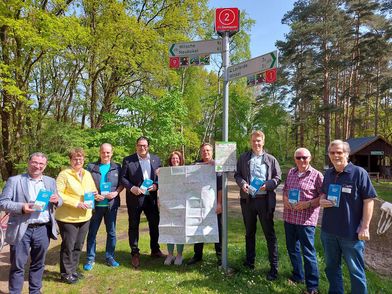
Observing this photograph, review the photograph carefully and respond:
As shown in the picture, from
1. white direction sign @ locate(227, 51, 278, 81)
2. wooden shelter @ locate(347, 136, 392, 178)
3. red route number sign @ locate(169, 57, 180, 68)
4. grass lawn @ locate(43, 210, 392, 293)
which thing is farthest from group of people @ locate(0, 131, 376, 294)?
wooden shelter @ locate(347, 136, 392, 178)

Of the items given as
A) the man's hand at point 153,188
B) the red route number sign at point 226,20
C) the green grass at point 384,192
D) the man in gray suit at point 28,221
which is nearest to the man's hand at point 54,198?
the man in gray suit at point 28,221

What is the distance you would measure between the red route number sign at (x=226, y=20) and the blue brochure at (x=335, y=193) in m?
2.54

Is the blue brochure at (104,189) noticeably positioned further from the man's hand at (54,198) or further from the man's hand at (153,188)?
the man's hand at (54,198)

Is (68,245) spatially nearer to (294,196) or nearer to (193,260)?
(193,260)

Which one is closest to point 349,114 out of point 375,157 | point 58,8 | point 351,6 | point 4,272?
point 375,157

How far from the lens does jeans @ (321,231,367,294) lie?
3.45 metres

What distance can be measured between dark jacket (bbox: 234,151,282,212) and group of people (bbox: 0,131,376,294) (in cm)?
1

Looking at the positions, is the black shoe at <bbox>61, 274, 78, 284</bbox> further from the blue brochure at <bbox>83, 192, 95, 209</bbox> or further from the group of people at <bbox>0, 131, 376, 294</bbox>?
the blue brochure at <bbox>83, 192, 95, 209</bbox>

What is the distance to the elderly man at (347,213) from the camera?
3404 millimetres

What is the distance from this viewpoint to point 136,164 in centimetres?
511

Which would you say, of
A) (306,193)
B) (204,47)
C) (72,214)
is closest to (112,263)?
(72,214)

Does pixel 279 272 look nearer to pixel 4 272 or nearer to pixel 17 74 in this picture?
pixel 4 272

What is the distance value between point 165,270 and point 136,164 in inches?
66.9

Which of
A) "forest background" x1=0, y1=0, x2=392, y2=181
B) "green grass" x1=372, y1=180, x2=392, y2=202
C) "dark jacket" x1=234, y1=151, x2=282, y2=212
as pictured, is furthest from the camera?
"green grass" x1=372, y1=180, x2=392, y2=202
